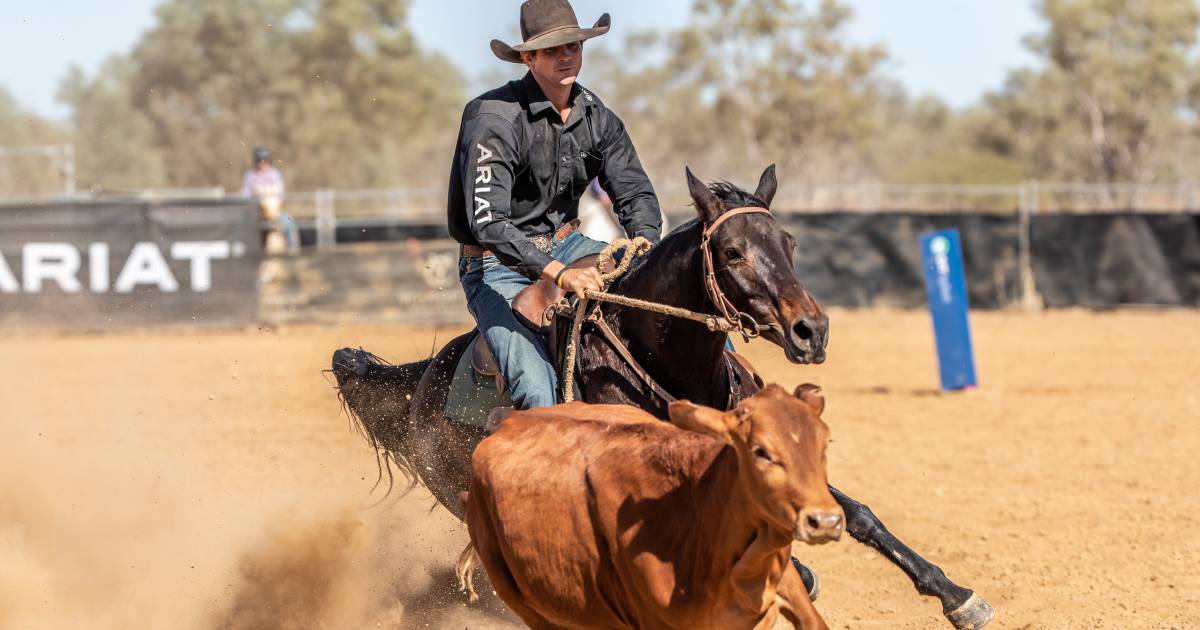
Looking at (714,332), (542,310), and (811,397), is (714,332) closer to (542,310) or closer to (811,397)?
(542,310)

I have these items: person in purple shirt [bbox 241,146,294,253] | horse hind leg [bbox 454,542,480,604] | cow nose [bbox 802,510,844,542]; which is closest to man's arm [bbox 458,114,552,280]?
horse hind leg [bbox 454,542,480,604]

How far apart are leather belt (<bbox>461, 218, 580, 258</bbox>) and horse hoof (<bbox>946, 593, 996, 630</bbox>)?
77.6 inches

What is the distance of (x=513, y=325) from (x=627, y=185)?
799 millimetres

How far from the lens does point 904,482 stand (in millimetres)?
8391

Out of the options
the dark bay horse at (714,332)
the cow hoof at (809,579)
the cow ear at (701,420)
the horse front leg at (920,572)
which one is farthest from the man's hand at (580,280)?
the cow ear at (701,420)

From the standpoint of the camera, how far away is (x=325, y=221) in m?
20.4

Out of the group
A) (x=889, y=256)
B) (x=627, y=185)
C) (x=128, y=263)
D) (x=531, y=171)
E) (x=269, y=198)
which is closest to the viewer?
(x=531, y=171)

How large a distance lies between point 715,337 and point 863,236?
14.8 m

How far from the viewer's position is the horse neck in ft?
15.0

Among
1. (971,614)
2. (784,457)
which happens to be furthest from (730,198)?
(784,457)

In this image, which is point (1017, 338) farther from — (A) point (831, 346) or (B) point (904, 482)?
(B) point (904, 482)

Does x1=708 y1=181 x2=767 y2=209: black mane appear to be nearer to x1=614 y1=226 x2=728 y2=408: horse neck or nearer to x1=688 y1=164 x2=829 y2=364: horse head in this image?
x1=688 y1=164 x2=829 y2=364: horse head

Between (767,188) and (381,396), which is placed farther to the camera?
(381,396)

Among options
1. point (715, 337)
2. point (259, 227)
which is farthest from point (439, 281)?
point (715, 337)
